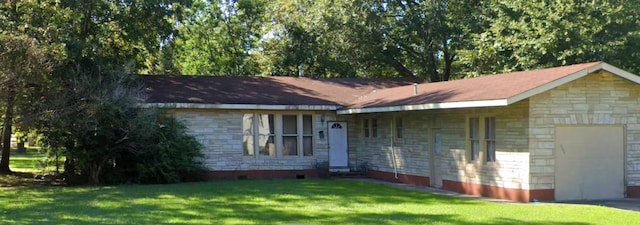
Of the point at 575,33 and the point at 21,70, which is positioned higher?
the point at 575,33

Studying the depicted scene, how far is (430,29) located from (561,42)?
818cm

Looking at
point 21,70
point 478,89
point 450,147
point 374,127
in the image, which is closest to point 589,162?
point 478,89

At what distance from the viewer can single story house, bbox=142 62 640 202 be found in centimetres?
1550

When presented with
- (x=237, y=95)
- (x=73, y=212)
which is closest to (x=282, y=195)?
(x=73, y=212)

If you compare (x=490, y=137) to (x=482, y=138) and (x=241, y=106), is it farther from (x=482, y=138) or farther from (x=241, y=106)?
(x=241, y=106)

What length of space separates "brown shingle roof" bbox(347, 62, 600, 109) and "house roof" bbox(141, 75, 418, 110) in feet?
6.14

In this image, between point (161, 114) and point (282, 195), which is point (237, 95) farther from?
point (282, 195)

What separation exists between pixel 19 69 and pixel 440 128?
435 inches

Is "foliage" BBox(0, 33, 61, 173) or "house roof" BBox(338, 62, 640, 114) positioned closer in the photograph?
"house roof" BBox(338, 62, 640, 114)

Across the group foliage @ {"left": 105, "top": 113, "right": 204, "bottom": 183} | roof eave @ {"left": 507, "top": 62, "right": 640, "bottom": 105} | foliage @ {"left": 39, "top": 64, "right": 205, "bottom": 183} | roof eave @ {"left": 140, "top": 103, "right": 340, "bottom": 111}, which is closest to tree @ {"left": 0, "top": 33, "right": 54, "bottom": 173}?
foliage @ {"left": 39, "top": 64, "right": 205, "bottom": 183}

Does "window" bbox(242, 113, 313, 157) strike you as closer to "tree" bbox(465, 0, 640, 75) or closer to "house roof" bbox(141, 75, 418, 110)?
"house roof" bbox(141, 75, 418, 110)

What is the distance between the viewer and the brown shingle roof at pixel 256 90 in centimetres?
2250

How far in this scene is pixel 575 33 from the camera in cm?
2348

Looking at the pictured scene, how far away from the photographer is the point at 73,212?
13047 millimetres
